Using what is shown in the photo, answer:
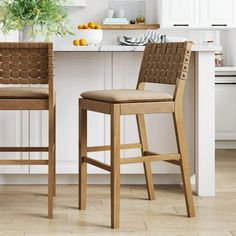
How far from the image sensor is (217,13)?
6.54 meters

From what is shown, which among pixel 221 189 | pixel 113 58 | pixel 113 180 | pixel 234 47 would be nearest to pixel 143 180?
pixel 221 189

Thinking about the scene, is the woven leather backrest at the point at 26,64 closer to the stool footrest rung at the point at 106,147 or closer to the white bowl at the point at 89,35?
the stool footrest rung at the point at 106,147

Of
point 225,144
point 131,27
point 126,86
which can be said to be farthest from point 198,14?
point 126,86

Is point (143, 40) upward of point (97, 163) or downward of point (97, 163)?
upward

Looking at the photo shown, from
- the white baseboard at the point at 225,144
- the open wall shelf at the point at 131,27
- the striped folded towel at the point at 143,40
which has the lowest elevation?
the white baseboard at the point at 225,144

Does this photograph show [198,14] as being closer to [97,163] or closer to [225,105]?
[225,105]

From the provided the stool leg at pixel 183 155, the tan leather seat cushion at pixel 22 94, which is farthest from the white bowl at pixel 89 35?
the stool leg at pixel 183 155

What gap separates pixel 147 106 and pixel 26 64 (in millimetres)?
638

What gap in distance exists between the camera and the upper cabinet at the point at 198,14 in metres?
6.53

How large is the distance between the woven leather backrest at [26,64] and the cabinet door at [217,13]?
3816mm

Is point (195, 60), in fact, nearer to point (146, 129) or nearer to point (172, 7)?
point (146, 129)

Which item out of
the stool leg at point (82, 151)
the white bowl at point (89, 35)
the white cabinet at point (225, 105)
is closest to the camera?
the stool leg at point (82, 151)

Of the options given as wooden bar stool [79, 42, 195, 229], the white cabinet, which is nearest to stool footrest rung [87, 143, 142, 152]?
wooden bar stool [79, 42, 195, 229]

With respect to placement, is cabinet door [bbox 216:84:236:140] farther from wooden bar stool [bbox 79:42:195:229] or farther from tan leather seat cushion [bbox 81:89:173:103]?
tan leather seat cushion [bbox 81:89:173:103]
